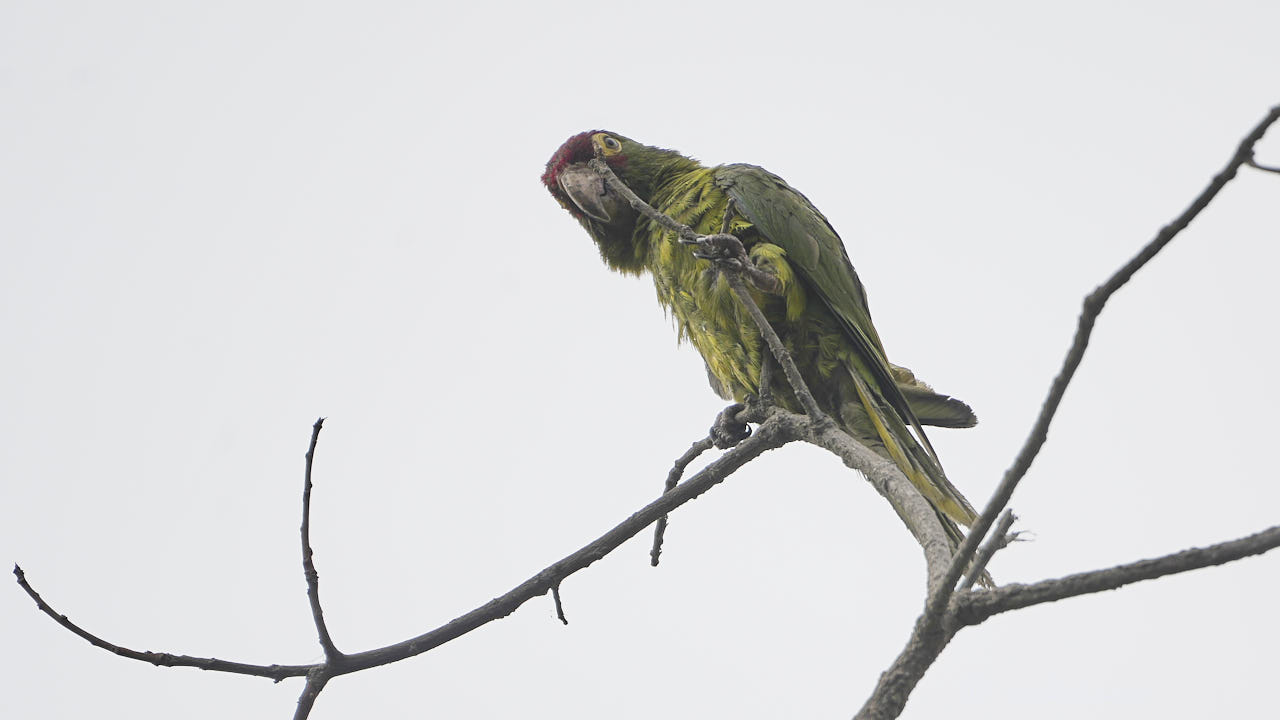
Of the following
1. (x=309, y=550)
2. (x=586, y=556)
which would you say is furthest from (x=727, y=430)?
(x=309, y=550)

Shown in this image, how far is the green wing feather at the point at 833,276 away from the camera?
448 centimetres

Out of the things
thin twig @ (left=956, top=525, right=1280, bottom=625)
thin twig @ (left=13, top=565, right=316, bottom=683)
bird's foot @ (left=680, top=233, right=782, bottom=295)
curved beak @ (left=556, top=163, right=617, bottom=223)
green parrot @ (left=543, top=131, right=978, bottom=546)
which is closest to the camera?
thin twig @ (left=956, top=525, right=1280, bottom=625)

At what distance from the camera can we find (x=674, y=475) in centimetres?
428

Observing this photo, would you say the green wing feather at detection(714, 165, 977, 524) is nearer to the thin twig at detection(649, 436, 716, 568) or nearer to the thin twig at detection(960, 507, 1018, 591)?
the thin twig at detection(649, 436, 716, 568)

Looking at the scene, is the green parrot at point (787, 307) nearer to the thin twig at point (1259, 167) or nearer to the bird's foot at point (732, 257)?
the bird's foot at point (732, 257)

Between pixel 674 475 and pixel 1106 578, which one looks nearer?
pixel 1106 578

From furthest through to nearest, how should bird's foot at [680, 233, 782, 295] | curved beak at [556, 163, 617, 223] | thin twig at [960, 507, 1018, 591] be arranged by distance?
curved beak at [556, 163, 617, 223] < bird's foot at [680, 233, 782, 295] < thin twig at [960, 507, 1018, 591]

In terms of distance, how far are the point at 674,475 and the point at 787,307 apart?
47.2 inches

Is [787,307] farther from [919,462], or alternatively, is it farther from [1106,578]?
[1106,578]

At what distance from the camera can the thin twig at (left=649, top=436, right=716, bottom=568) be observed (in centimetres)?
421

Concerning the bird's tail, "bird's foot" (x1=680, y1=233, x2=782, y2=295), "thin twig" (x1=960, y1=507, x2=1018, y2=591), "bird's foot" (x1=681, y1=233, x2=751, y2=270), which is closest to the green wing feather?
the bird's tail

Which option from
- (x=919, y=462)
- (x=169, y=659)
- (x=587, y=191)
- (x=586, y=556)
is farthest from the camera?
(x=587, y=191)

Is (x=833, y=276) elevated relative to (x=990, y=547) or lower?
elevated

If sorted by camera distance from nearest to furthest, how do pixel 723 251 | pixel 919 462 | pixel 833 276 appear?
pixel 723 251 → pixel 919 462 → pixel 833 276
